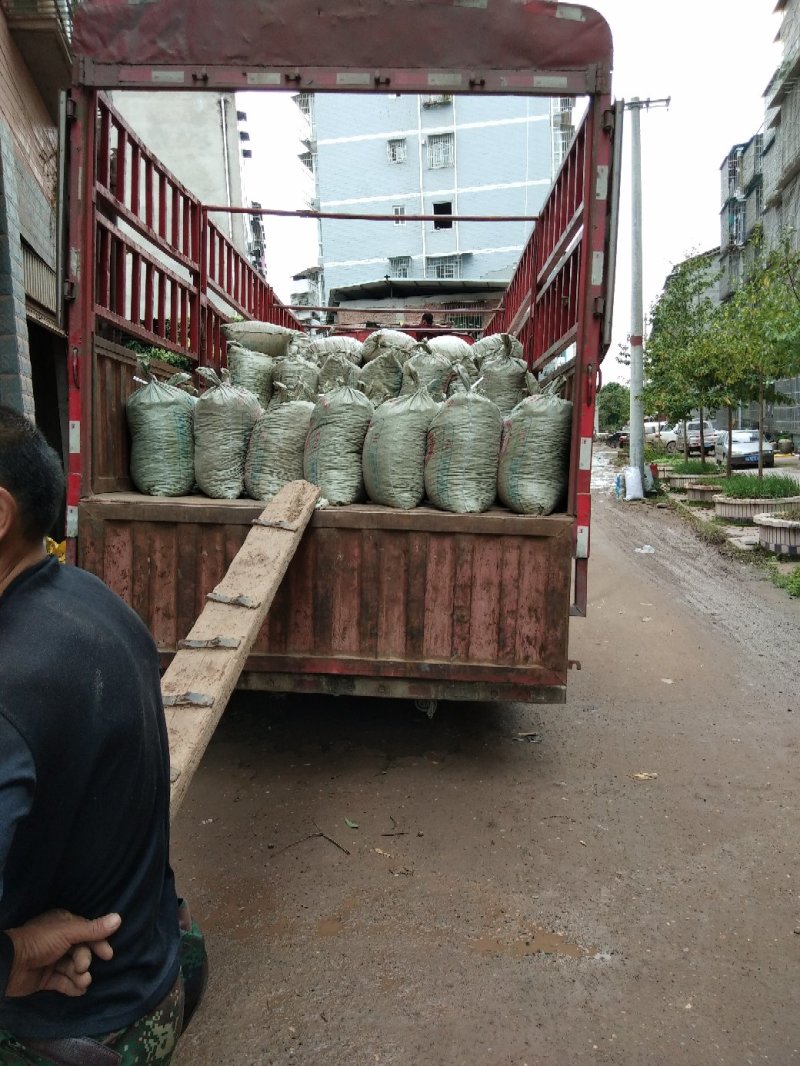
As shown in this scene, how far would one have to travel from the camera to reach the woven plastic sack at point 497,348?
16.0 feet

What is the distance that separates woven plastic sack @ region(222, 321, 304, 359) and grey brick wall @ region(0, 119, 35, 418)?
4.77 feet

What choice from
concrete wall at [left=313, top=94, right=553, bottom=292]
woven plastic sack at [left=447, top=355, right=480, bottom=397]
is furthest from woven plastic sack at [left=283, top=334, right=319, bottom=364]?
concrete wall at [left=313, top=94, right=553, bottom=292]

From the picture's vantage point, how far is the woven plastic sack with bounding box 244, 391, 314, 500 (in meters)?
3.71

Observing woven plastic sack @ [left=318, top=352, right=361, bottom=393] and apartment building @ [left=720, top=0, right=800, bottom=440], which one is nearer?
woven plastic sack @ [left=318, top=352, right=361, bottom=393]

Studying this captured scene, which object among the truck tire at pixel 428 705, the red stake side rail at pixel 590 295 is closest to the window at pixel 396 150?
the red stake side rail at pixel 590 295

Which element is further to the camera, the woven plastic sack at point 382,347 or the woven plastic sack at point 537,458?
the woven plastic sack at point 382,347

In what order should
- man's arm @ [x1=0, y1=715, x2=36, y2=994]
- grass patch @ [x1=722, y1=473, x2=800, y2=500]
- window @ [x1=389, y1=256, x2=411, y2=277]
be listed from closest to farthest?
man's arm @ [x1=0, y1=715, x2=36, y2=994] → grass patch @ [x1=722, y1=473, x2=800, y2=500] → window @ [x1=389, y1=256, x2=411, y2=277]

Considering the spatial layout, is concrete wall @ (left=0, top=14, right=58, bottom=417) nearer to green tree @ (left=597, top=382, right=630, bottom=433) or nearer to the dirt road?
the dirt road

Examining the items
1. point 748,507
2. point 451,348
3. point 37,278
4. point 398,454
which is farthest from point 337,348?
point 748,507

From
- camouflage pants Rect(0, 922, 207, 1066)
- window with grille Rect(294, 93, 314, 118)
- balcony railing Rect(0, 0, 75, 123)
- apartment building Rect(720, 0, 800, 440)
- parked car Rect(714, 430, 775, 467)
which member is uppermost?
window with grille Rect(294, 93, 314, 118)

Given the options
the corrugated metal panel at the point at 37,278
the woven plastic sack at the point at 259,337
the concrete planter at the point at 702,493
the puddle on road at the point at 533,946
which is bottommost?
the puddle on road at the point at 533,946

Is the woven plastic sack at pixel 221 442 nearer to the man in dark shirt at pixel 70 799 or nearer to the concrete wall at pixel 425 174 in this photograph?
the man in dark shirt at pixel 70 799

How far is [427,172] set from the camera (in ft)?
125

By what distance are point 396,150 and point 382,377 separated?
37.9 m
